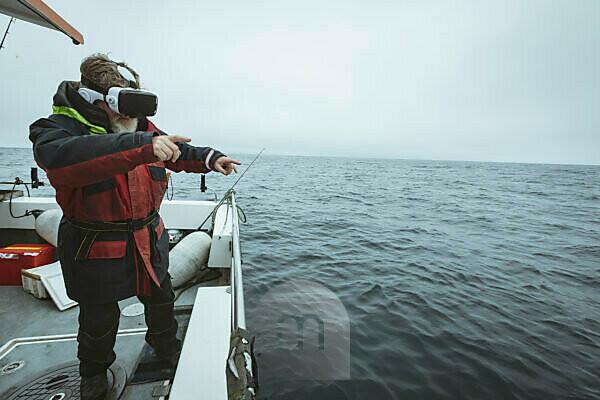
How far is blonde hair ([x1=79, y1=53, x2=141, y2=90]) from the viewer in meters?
1.41

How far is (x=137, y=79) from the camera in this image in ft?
5.17

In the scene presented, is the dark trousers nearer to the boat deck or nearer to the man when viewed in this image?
the man

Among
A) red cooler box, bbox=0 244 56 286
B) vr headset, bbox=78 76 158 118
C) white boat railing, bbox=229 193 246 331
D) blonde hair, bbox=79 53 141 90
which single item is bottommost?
red cooler box, bbox=0 244 56 286

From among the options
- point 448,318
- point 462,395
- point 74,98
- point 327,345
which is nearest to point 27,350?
point 74,98

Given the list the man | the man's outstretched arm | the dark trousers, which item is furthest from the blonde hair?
the dark trousers

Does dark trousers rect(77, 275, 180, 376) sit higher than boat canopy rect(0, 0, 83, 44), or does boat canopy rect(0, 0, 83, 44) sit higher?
boat canopy rect(0, 0, 83, 44)

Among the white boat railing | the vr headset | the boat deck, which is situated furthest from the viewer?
the boat deck

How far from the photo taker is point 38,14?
219 cm

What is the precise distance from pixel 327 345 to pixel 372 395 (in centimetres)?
84

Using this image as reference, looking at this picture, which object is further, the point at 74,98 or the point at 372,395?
the point at 372,395

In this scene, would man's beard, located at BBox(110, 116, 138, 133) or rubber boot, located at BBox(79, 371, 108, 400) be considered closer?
man's beard, located at BBox(110, 116, 138, 133)

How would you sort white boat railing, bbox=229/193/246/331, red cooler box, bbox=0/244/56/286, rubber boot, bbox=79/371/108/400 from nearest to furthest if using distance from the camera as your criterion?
white boat railing, bbox=229/193/246/331 → rubber boot, bbox=79/371/108/400 → red cooler box, bbox=0/244/56/286

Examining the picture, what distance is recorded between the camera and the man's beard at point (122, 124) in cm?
151

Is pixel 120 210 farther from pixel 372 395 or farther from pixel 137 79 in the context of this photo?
pixel 372 395
